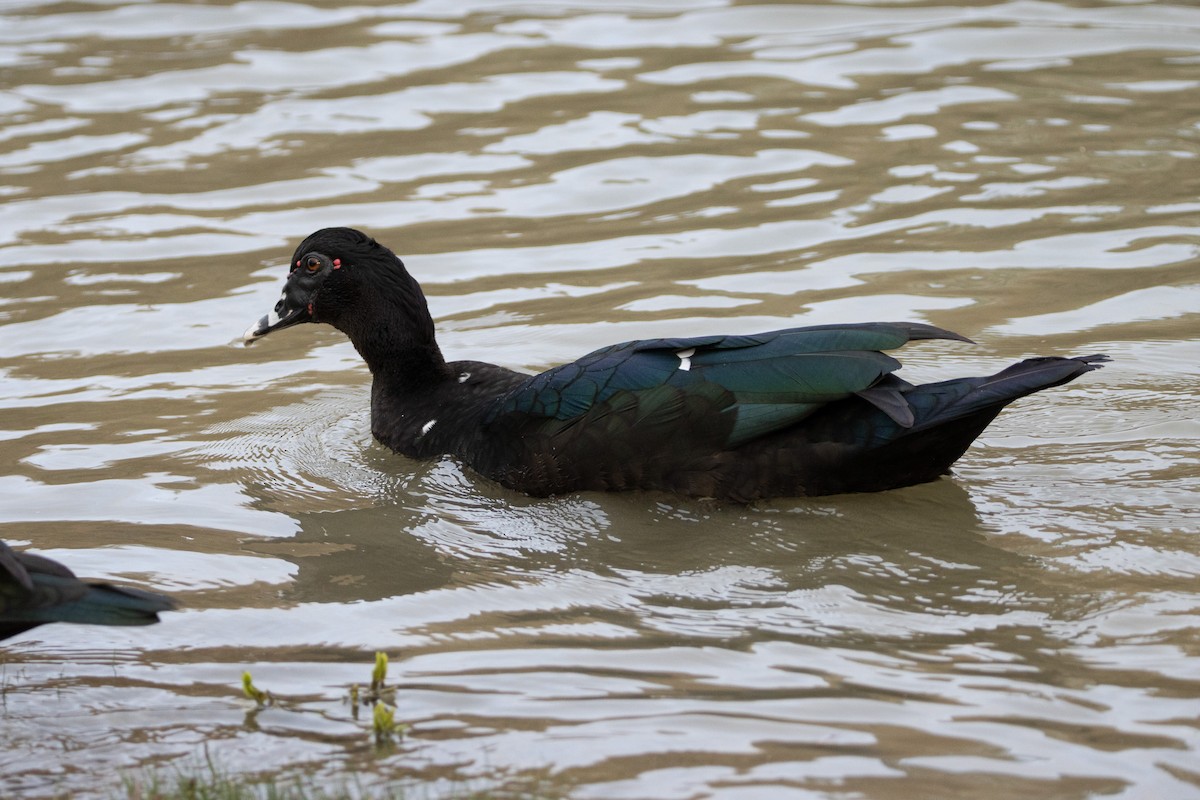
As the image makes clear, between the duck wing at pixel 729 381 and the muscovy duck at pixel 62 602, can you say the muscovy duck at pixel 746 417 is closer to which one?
the duck wing at pixel 729 381

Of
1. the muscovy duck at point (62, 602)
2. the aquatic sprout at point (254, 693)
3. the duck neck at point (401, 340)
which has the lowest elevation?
the aquatic sprout at point (254, 693)

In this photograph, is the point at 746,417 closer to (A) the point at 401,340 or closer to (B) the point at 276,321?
(A) the point at 401,340

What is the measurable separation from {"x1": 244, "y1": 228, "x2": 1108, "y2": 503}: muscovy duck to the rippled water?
6.4 inches

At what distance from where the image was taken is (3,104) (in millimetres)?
12539

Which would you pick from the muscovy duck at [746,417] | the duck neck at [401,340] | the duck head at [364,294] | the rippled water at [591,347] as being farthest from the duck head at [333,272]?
the muscovy duck at [746,417]

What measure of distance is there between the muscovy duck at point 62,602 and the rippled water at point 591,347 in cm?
31

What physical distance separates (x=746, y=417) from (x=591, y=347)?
7.66 ft

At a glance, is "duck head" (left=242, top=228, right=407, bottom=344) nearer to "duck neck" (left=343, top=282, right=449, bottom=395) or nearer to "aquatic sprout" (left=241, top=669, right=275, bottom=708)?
"duck neck" (left=343, top=282, right=449, bottom=395)

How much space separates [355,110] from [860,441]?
743 centimetres

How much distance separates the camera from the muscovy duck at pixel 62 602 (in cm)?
442

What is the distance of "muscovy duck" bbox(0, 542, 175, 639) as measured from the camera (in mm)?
4418

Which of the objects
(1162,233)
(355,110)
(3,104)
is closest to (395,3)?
(355,110)

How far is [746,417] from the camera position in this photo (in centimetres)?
585

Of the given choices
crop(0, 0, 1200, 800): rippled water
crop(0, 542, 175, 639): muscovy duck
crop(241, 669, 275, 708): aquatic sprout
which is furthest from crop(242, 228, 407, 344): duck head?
crop(241, 669, 275, 708): aquatic sprout
